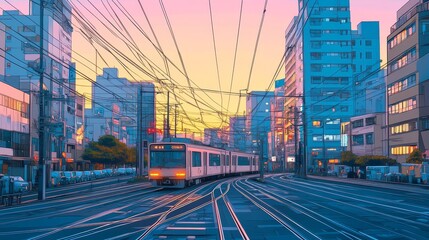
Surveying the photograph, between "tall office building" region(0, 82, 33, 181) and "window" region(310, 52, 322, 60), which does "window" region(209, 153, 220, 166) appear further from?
"window" region(310, 52, 322, 60)

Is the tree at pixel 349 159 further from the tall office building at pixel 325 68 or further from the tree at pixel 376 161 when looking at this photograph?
the tall office building at pixel 325 68

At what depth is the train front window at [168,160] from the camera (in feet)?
124

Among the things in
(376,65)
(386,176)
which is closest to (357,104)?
(376,65)

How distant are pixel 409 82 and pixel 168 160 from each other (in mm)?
39119

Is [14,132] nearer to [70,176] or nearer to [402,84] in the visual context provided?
[70,176]

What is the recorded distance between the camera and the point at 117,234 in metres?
14.1

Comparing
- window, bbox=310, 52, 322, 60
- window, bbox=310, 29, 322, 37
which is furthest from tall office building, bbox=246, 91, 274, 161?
window, bbox=310, 29, 322, 37

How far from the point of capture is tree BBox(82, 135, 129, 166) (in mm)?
81562

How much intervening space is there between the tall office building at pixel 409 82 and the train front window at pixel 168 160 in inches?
1178

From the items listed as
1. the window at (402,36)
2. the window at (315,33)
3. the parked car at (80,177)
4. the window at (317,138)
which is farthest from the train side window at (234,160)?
the window at (315,33)

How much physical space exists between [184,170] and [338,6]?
74.4 metres

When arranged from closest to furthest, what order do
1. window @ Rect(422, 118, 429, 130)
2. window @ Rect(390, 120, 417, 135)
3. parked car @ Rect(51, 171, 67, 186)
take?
1. parked car @ Rect(51, 171, 67, 186)
2. window @ Rect(422, 118, 429, 130)
3. window @ Rect(390, 120, 417, 135)

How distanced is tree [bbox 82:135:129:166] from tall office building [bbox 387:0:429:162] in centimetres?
4128

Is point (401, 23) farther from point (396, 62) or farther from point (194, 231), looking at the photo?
point (194, 231)
